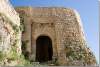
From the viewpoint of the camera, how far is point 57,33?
17.7m

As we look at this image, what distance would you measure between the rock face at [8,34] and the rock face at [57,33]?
257 cm

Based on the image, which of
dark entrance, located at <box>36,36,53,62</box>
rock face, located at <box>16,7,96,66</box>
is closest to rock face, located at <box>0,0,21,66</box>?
rock face, located at <box>16,7,96,66</box>

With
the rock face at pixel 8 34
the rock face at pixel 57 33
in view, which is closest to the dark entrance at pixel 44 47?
the rock face at pixel 57 33

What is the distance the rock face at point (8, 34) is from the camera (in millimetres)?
11646

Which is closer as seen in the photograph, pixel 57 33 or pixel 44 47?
pixel 57 33

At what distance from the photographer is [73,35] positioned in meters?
17.6

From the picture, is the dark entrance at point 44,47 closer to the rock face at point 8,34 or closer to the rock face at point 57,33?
the rock face at point 57,33

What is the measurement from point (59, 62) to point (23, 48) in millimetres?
2337

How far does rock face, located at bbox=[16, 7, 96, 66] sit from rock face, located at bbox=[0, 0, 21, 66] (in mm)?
2568

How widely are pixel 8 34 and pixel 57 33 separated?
5.33 meters

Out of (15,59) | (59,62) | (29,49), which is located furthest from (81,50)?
(15,59)

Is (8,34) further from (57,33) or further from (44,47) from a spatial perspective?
(44,47)

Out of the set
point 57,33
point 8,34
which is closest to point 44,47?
point 57,33

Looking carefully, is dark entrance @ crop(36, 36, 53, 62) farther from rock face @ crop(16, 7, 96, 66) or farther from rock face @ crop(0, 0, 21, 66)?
rock face @ crop(0, 0, 21, 66)
